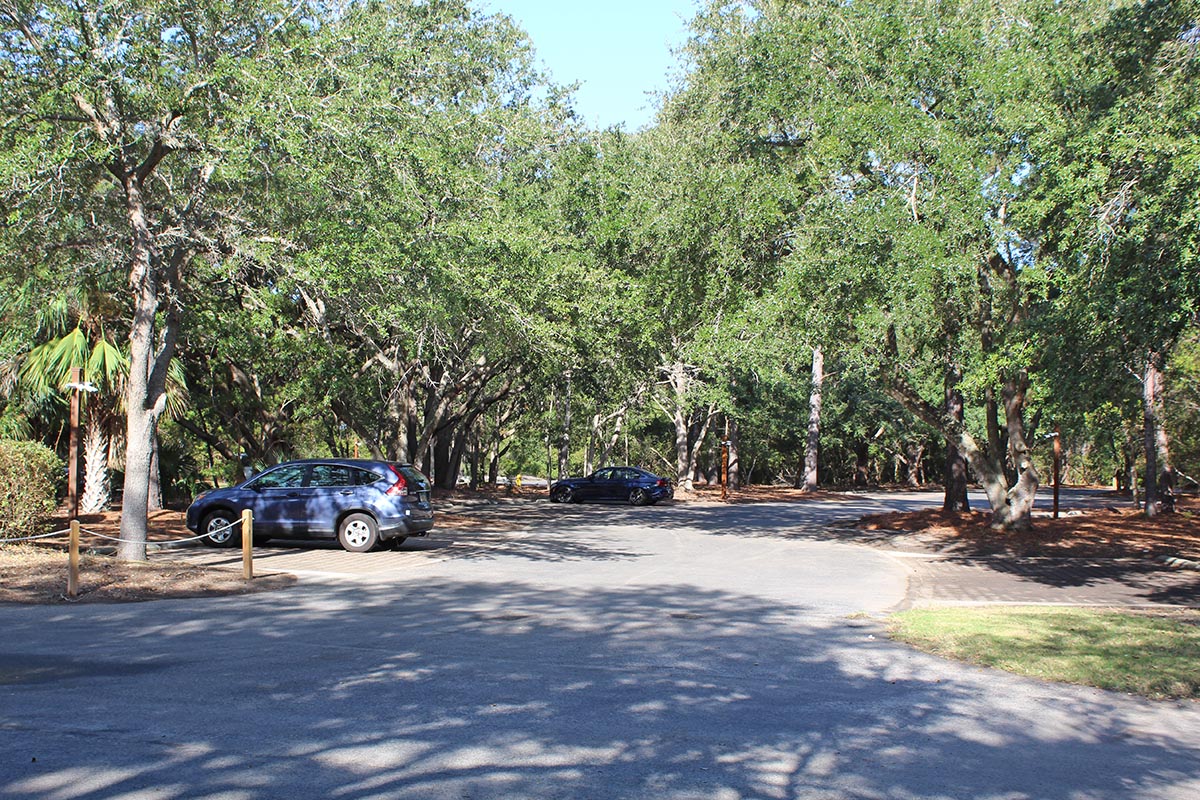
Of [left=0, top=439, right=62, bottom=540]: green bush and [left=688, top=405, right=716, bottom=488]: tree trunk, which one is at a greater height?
[left=688, top=405, right=716, bottom=488]: tree trunk

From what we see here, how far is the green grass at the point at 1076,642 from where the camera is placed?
7812 millimetres

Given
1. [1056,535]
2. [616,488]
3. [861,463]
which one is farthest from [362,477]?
[861,463]

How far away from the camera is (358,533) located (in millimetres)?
16812

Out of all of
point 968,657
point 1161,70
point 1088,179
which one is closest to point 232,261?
point 968,657

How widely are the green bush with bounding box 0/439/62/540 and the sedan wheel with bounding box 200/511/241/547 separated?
2.51 m

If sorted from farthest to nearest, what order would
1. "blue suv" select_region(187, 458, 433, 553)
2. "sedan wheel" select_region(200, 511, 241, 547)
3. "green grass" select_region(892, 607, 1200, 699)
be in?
"sedan wheel" select_region(200, 511, 241, 547)
"blue suv" select_region(187, 458, 433, 553)
"green grass" select_region(892, 607, 1200, 699)

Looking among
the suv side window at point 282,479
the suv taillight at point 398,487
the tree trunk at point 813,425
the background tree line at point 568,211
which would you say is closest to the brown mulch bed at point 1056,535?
the background tree line at point 568,211

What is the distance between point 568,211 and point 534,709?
779 inches

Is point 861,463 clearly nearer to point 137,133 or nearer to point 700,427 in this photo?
point 700,427

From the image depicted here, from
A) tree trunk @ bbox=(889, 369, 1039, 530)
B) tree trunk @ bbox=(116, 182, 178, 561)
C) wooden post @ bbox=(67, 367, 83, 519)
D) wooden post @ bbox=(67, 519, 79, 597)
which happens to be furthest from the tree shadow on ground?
tree trunk @ bbox=(889, 369, 1039, 530)

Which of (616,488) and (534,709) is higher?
(616,488)

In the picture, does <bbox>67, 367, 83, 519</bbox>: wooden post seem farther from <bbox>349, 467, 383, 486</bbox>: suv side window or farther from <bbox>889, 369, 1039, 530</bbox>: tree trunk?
<bbox>889, 369, 1039, 530</bbox>: tree trunk

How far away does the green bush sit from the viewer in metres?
14.9

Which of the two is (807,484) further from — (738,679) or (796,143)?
(738,679)
